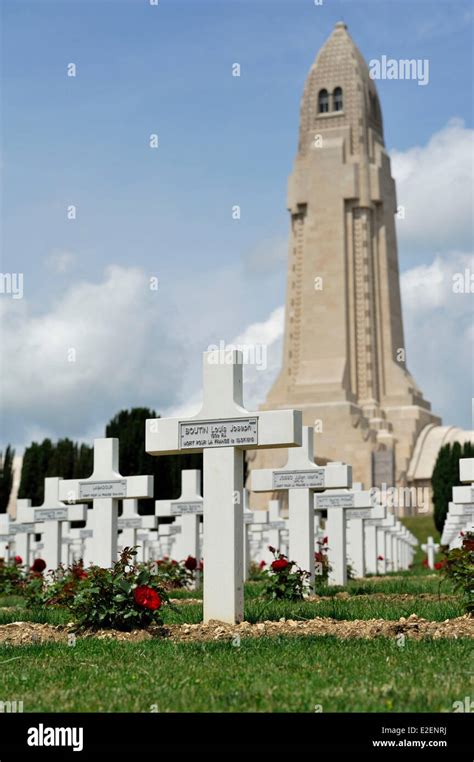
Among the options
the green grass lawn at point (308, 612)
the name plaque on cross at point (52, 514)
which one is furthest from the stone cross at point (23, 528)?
the green grass lawn at point (308, 612)

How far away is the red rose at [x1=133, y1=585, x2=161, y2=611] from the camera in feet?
32.4

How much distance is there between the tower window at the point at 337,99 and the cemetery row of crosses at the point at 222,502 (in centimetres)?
4164

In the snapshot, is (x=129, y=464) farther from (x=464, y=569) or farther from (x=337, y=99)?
(x=464, y=569)

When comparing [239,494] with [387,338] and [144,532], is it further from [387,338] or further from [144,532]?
[387,338]

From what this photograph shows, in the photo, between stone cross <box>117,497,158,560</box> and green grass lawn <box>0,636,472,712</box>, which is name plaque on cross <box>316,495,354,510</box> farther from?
green grass lawn <box>0,636,472,712</box>

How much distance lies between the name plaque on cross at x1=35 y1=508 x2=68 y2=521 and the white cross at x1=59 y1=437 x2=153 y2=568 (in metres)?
5.77

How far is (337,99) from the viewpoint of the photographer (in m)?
67.5

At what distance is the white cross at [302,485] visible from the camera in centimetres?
1648

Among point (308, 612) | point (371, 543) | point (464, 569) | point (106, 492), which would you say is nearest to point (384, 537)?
point (371, 543)

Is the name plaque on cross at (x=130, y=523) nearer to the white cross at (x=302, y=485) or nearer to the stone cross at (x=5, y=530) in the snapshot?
the stone cross at (x=5, y=530)

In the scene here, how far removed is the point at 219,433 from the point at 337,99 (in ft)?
195

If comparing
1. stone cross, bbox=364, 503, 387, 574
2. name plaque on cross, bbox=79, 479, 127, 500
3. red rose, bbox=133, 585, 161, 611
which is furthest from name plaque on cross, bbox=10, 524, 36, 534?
red rose, bbox=133, 585, 161, 611
